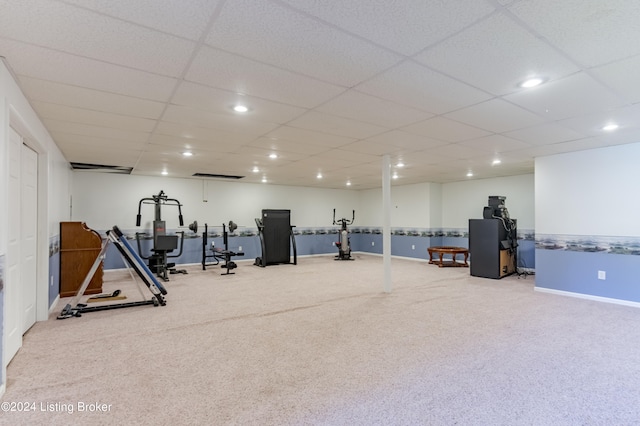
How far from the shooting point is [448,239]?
9656 mm

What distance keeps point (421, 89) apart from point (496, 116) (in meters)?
1.24

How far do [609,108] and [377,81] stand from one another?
2.50 metres

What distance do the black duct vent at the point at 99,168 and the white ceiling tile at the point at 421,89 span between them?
6368 millimetres

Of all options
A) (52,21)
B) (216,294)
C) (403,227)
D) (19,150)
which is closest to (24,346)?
(19,150)

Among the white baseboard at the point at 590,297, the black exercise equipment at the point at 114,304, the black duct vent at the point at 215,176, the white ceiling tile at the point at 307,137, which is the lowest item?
the white baseboard at the point at 590,297

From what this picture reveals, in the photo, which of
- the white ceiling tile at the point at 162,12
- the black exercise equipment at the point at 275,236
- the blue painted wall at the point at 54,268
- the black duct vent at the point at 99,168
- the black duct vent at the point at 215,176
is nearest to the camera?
the white ceiling tile at the point at 162,12

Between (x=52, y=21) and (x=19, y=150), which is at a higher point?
(x=52, y=21)

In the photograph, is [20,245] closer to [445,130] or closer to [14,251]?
[14,251]

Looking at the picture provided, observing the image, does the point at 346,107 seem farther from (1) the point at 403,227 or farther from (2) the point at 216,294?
(1) the point at 403,227

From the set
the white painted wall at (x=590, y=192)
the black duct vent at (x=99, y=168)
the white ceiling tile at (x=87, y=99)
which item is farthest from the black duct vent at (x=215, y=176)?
the white painted wall at (x=590, y=192)

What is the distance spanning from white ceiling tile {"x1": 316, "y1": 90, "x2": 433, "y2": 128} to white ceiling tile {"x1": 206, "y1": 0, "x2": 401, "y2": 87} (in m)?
0.45

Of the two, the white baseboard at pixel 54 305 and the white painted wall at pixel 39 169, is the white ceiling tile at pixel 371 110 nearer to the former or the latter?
the white painted wall at pixel 39 169

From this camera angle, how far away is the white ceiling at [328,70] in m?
1.76

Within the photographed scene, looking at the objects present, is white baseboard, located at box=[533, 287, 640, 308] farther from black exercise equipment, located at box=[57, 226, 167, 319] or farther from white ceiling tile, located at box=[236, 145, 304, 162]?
black exercise equipment, located at box=[57, 226, 167, 319]
